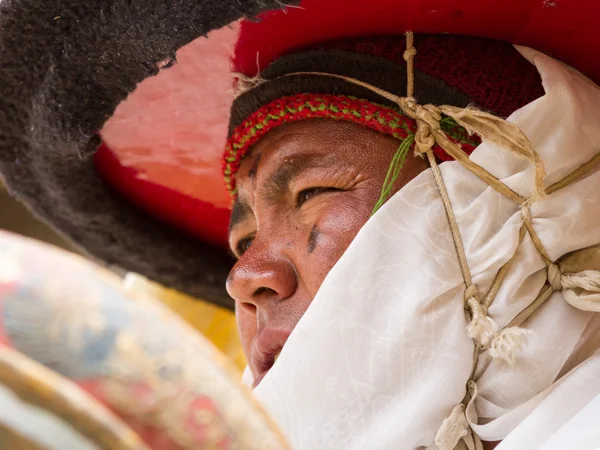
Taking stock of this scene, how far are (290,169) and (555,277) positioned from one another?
43 cm

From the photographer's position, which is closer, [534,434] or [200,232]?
[534,434]

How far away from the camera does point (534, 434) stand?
813mm

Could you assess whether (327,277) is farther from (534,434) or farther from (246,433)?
(246,433)

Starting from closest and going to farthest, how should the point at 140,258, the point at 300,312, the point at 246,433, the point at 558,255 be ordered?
the point at 246,433 < the point at 558,255 < the point at 300,312 < the point at 140,258

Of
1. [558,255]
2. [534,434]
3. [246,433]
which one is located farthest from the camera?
[558,255]

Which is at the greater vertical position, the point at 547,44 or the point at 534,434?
the point at 547,44

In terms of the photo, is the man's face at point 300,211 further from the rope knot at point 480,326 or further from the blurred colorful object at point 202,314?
the blurred colorful object at point 202,314

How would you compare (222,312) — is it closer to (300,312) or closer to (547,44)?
(300,312)

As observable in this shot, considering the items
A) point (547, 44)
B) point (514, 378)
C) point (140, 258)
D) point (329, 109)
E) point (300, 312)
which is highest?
point (547, 44)

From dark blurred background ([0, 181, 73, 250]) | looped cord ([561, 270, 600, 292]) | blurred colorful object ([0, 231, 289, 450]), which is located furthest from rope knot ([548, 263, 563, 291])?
dark blurred background ([0, 181, 73, 250])

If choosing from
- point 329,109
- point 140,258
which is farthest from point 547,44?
point 140,258

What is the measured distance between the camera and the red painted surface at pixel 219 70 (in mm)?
1033

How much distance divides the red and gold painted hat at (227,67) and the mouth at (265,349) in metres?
0.33

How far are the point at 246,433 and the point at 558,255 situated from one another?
654 millimetres
